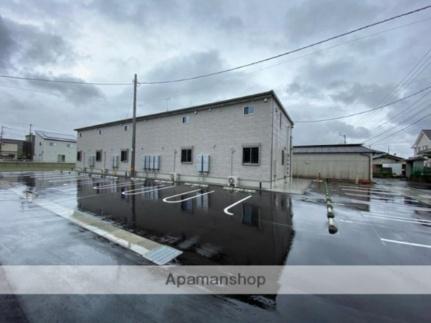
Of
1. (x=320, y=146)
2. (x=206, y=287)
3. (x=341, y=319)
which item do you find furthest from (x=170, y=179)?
(x=320, y=146)

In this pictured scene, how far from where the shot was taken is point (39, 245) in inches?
141

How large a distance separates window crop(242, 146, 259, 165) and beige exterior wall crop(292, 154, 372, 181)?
11527 mm

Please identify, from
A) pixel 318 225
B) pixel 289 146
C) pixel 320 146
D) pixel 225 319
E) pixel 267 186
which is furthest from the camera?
pixel 320 146

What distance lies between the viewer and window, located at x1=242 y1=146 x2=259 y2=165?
470 inches

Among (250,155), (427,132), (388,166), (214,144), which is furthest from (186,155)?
(427,132)

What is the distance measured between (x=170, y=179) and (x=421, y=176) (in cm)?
2475

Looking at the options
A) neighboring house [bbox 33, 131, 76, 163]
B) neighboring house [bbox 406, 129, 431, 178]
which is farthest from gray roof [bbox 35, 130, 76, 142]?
neighboring house [bbox 406, 129, 431, 178]

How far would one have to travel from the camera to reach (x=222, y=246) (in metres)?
3.77

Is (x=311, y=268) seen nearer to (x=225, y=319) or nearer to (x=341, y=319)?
(x=341, y=319)

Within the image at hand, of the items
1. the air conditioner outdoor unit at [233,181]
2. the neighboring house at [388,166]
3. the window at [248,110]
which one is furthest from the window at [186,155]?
the neighboring house at [388,166]

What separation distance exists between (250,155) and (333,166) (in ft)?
40.3

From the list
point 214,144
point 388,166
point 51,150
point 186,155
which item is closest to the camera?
point 214,144

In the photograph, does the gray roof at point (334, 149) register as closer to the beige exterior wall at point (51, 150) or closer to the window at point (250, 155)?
the window at point (250, 155)

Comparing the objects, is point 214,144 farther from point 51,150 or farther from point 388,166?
point 51,150
